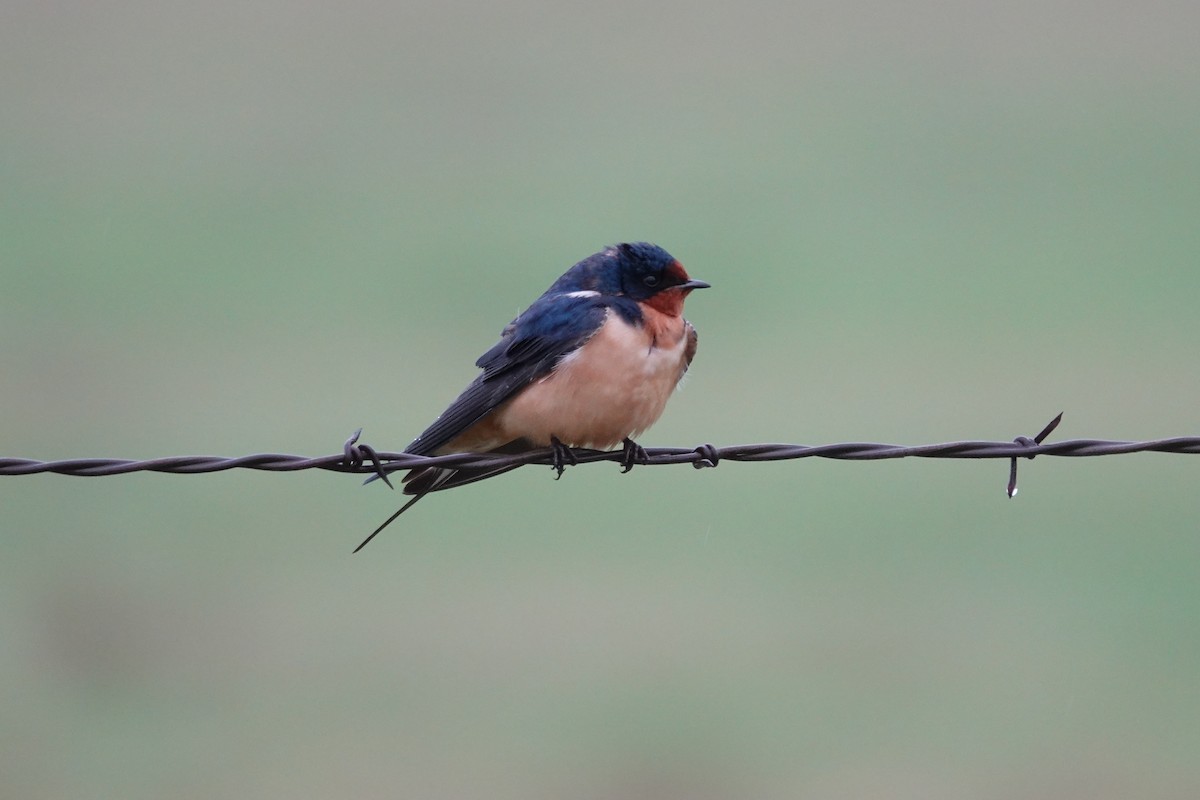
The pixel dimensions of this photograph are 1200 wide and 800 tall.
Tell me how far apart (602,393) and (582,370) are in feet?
0.33

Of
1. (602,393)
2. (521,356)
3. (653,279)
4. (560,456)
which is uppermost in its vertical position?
(653,279)

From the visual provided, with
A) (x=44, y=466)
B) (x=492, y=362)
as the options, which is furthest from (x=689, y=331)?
(x=44, y=466)

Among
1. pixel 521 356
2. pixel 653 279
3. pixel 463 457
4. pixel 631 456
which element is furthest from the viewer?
pixel 653 279

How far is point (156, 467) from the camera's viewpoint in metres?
3.00

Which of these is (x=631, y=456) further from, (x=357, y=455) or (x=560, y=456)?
(x=357, y=455)

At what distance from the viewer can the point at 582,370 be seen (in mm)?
4137

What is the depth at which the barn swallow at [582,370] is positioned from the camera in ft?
13.5

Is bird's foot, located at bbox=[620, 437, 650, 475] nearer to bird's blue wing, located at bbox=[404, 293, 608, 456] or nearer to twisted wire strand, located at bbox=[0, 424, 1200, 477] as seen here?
bird's blue wing, located at bbox=[404, 293, 608, 456]

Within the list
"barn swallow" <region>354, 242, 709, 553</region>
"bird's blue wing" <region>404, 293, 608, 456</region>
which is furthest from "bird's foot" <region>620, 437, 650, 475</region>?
"bird's blue wing" <region>404, 293, 608, 456</region>

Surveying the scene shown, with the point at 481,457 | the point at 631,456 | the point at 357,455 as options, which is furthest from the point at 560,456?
the point at 357,455

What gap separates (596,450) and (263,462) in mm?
1510

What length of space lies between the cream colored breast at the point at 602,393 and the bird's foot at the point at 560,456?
0.09 feet

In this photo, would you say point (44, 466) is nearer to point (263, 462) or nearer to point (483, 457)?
point (263, 462)

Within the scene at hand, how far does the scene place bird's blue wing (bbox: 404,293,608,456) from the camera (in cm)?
414
